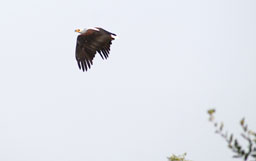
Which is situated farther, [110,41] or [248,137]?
[110,41]

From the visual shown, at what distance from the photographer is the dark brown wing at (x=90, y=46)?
2172 cm

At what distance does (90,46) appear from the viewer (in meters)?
21.8

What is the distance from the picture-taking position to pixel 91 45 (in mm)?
21797

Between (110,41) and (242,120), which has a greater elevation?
(110,41)

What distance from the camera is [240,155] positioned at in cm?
400

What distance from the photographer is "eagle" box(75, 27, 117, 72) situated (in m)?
21.7

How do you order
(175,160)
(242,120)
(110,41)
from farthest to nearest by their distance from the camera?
(110,41)
(175,160)
(242,120)

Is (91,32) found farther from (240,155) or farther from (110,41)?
(240,155)

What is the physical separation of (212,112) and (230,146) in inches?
12.7

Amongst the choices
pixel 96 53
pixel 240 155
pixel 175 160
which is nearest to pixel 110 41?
pixel 96 53

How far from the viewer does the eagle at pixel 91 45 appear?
2172 cm

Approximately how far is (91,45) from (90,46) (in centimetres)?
7

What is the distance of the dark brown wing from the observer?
2172 cm

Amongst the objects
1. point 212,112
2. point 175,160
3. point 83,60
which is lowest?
point 212,112
